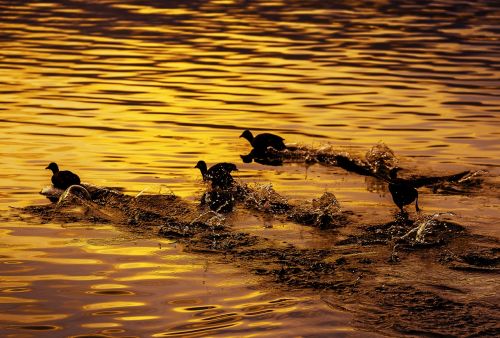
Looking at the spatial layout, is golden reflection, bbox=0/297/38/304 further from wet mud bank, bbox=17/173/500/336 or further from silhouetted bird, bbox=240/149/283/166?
silhouetted bird, bbox=240/149/283/166

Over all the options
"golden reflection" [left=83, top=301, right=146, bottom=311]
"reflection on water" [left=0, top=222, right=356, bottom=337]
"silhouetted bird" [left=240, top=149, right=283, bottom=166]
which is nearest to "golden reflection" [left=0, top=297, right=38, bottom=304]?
"reflection on water" [left=0, top=222, right=356, bottom=337]

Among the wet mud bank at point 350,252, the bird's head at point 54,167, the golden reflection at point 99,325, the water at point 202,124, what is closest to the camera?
the golden reflection at point 99,325

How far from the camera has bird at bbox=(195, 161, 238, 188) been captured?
17.0 m

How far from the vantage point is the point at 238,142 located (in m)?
21.9

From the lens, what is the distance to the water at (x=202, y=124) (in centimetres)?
1175

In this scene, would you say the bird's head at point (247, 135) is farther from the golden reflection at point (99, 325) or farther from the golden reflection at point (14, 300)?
the golden reflection at point (99, 325)

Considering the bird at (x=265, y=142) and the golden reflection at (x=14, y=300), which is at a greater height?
the bird at (x=265, y=142)

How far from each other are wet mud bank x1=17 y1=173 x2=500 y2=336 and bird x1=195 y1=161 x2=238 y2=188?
0.56ft

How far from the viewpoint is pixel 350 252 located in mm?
13500

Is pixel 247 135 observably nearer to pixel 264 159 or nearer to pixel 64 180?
pixel 264 159

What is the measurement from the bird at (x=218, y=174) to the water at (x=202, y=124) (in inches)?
10.2

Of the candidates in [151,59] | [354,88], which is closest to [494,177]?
[354,88]

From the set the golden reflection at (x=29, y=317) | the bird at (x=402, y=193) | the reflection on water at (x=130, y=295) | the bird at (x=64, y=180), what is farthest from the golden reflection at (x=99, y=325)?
the bird at (x=402, y=193)

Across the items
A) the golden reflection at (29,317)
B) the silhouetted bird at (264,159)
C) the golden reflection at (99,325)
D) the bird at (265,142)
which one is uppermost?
the bird at (265,142)
